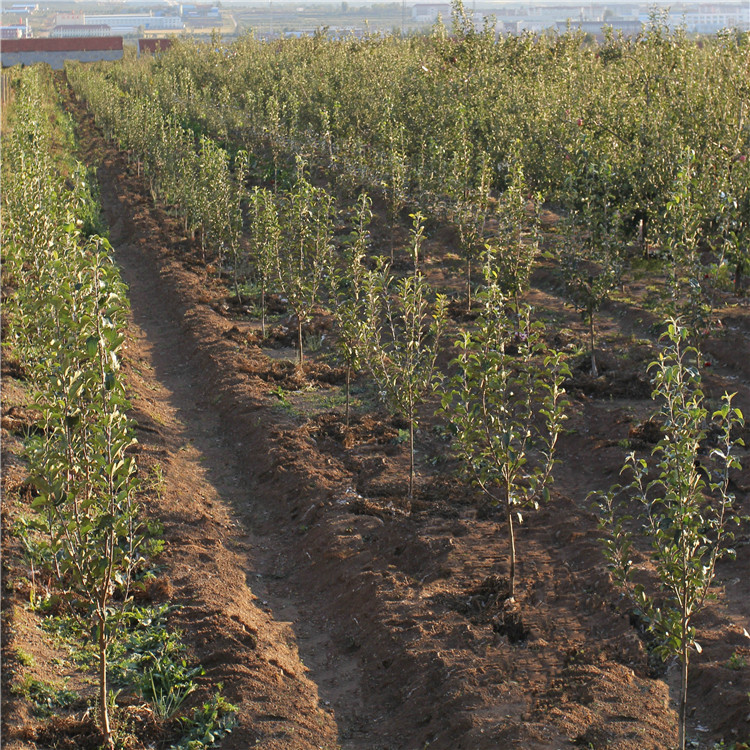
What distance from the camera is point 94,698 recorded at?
6008mm

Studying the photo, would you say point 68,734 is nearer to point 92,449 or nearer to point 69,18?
point 92,449

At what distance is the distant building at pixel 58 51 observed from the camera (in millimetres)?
79312

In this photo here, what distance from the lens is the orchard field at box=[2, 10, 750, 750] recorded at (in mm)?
5605

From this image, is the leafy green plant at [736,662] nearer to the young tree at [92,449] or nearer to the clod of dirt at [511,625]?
the clod of dirt at [511,625]

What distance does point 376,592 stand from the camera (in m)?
7.48

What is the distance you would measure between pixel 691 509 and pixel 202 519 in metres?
5.09

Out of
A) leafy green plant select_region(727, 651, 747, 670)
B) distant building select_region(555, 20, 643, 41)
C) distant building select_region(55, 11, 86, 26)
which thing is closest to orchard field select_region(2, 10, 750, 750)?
leafy green plant select_region(727, 651, 747, 670)

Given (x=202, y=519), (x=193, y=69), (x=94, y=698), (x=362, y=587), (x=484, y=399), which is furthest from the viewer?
(x=193, y=69)

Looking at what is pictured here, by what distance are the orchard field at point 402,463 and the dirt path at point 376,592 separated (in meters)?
0.03

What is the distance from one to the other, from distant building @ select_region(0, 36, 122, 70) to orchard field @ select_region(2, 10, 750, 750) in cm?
6859

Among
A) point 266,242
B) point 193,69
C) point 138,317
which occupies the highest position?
point 193,69

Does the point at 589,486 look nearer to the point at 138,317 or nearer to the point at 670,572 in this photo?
the point at 670,572

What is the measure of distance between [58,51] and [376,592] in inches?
3306

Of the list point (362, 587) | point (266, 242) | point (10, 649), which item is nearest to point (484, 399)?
point (362, 587)
